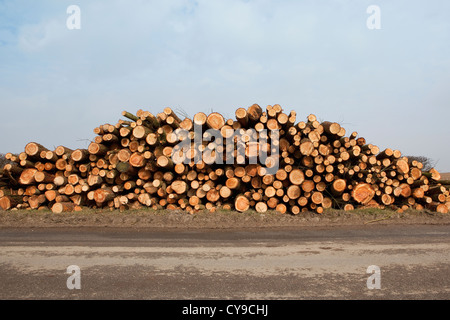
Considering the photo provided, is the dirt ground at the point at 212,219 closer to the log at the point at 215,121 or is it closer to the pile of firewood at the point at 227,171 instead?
the pile of firewood at the point at 227,171

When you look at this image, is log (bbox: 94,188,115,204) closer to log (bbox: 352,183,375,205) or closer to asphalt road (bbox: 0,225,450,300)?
asphalt road (bbox: 0,225,450,300)

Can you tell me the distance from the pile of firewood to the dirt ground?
32 cm

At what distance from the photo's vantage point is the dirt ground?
20.8 feet

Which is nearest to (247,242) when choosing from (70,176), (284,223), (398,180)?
(284,223)

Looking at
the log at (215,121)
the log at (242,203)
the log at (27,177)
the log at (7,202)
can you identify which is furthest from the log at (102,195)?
the log at (242,203)

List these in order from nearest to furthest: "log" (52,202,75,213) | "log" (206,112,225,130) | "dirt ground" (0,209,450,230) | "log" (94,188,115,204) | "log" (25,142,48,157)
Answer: "dirt ground" (0,209,450,230) < "log" (206,112,225,130) < "log" (94,188,115,204) < "log" (52,202,75,213) < "log" (25,142,48,157)

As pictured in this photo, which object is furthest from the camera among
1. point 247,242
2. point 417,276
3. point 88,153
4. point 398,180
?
point 88,153

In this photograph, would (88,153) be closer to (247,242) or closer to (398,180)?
(247,242)

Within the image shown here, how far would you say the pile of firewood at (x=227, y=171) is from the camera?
6.87 meters

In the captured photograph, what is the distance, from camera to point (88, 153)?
798 centimetres

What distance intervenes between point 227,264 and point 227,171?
3.39 meters

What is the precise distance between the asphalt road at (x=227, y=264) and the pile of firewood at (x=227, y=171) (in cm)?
155

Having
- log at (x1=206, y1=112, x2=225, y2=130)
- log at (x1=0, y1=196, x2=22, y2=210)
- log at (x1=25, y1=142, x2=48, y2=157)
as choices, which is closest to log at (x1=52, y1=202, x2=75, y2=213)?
log at (x1=0, y1=196, x2=22, y2=210)
